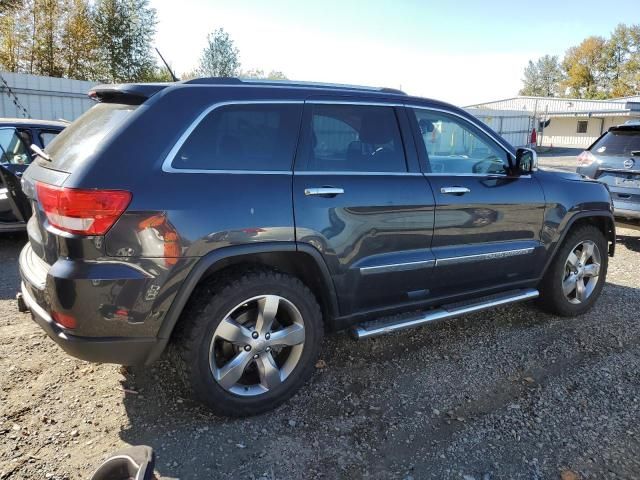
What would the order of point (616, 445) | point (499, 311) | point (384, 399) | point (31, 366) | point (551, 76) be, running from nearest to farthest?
point (616, 445)
point (384, 399)
point (31, 366)
point (499, 311)
point (551, 76)

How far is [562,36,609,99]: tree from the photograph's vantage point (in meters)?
69.9

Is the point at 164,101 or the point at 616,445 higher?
the point at 164,101

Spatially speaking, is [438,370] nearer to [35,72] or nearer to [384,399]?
[384,399]

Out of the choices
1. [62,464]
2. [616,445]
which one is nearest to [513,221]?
[616,445]

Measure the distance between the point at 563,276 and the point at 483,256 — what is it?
1.18 meters

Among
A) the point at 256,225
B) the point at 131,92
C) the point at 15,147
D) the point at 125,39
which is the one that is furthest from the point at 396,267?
the point at 125,39

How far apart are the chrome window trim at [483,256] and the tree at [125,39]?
2345 centimetres

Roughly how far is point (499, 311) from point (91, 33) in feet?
80.3

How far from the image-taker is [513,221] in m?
3.91

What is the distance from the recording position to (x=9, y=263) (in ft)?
19.1

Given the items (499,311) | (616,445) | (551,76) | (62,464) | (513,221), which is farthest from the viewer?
(551,76)

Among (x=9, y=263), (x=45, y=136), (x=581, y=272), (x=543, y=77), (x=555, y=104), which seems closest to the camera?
(x=581, y=272)

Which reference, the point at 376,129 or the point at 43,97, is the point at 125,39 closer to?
the point at 43,97

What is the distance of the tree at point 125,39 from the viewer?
2330cm
